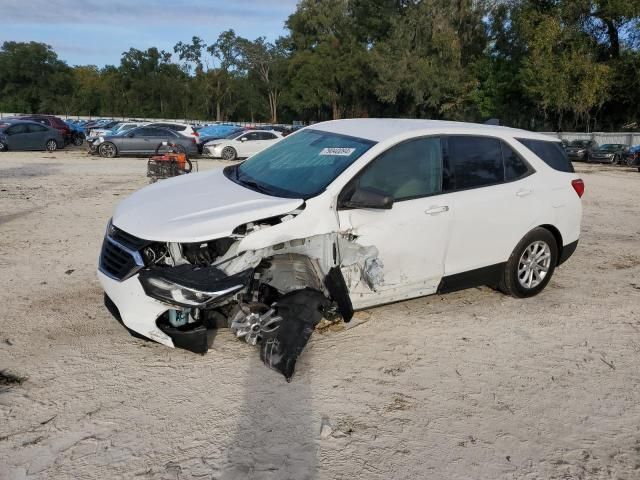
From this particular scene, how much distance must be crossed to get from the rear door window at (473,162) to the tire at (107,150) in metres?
21.7

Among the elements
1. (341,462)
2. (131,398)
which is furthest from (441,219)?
(131,398)

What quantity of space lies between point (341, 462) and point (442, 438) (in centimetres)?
65

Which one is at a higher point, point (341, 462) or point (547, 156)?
point (547, 156)

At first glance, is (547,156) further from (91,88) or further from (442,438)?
(91,88)

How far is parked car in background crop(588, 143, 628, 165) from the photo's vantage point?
2941cm

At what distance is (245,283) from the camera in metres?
3.81

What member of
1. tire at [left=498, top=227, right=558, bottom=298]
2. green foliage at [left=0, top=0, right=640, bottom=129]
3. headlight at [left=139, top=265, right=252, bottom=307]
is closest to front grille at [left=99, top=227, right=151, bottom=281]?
headlight at [left=139, top=265, right=252, bottom=307]

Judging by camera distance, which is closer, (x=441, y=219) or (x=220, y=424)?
(x=220, y=424)

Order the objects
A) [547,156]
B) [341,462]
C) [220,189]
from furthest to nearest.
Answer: [547,156], [220,189], [341,462]

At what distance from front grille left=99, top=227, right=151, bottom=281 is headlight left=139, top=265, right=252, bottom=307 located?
0.14 meters

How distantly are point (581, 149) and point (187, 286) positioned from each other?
107ft

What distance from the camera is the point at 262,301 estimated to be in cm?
423

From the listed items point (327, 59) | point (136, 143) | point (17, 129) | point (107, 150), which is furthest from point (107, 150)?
point (327, 59)

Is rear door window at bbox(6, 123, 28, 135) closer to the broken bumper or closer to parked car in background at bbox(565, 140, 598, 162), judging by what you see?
the broken bumper
